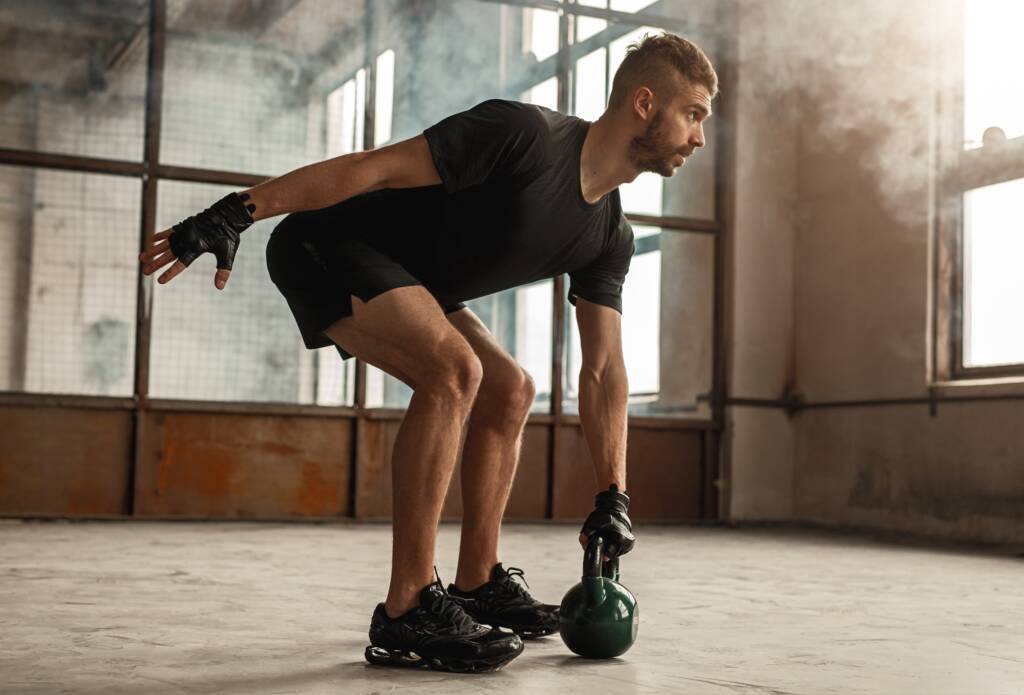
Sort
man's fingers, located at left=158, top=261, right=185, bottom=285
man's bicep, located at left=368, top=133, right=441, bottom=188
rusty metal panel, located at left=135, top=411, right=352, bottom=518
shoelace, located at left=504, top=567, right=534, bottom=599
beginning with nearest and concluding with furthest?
1. man's fingers, located at left=158, top=261, right=185, bottom=285
2. man's bicep, located at left=368, top=133, right=441, bottom=188
3. shoelace, located at left=504, top=567, right=534, bottom=599
4. rusty metal panel, located at left=135, top=411, right=352, bottom=518

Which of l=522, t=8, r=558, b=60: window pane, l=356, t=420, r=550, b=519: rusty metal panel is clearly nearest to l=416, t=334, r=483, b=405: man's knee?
l=356, t=420, r=550, b=519: rusty metal panel

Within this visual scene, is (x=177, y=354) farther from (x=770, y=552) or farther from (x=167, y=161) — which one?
(x=770, y=552)

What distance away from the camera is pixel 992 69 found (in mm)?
7020

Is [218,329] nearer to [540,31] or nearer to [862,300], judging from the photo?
[540,31]

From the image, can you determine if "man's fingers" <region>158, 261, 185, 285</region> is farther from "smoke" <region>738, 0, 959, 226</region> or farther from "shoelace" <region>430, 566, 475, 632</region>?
"smoke" <region>738, 0, 959, 226</region>

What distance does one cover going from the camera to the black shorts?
2.89 metres

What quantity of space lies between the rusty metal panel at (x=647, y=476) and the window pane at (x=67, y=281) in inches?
114

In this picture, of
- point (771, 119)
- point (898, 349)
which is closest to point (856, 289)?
point (898, 349)

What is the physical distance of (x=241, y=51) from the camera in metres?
7.73

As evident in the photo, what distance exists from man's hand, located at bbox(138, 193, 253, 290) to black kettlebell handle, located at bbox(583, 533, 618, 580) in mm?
1067

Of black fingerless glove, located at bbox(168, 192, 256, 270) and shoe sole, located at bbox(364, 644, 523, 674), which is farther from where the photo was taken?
shoe sole, located at bbox(364, 644, 523, 674)

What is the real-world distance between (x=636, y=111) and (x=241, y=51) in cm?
529

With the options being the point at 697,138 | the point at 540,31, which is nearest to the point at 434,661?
the point at 697,138

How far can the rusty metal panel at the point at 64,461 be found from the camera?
284 inches
